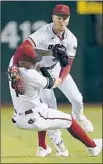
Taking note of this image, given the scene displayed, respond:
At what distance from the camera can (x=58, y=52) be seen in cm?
726

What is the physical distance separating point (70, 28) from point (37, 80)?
5678 mm

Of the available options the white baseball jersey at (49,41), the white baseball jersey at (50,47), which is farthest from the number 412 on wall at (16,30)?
the white baseball jersey at (49,41)

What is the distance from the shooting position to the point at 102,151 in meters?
8.09

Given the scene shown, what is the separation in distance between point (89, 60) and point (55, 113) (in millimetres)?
5676

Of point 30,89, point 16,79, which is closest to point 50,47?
point 30,89

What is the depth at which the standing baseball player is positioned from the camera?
23.1 ft

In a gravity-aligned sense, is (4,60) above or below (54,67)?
below

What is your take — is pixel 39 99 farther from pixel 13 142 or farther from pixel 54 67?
pixel 13 142

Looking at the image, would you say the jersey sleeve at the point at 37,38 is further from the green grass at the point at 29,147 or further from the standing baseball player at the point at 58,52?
the green grass at the point at 29,147

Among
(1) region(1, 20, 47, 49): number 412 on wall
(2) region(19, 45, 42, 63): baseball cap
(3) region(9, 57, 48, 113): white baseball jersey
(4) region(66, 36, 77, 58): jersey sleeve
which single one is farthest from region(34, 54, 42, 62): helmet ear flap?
(1) region(1, 20, 47, 49): number 412 on wall

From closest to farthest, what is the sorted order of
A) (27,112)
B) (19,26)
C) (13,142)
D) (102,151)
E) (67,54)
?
1. (27,112)
2. (67,54)
3. (102,151)
4. (13,142)
5. (19,26)

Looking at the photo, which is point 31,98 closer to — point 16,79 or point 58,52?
point 16,79

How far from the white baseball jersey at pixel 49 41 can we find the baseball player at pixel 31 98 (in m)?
0.33

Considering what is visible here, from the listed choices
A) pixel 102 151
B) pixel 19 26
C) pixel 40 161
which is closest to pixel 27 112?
pixel 40 161
